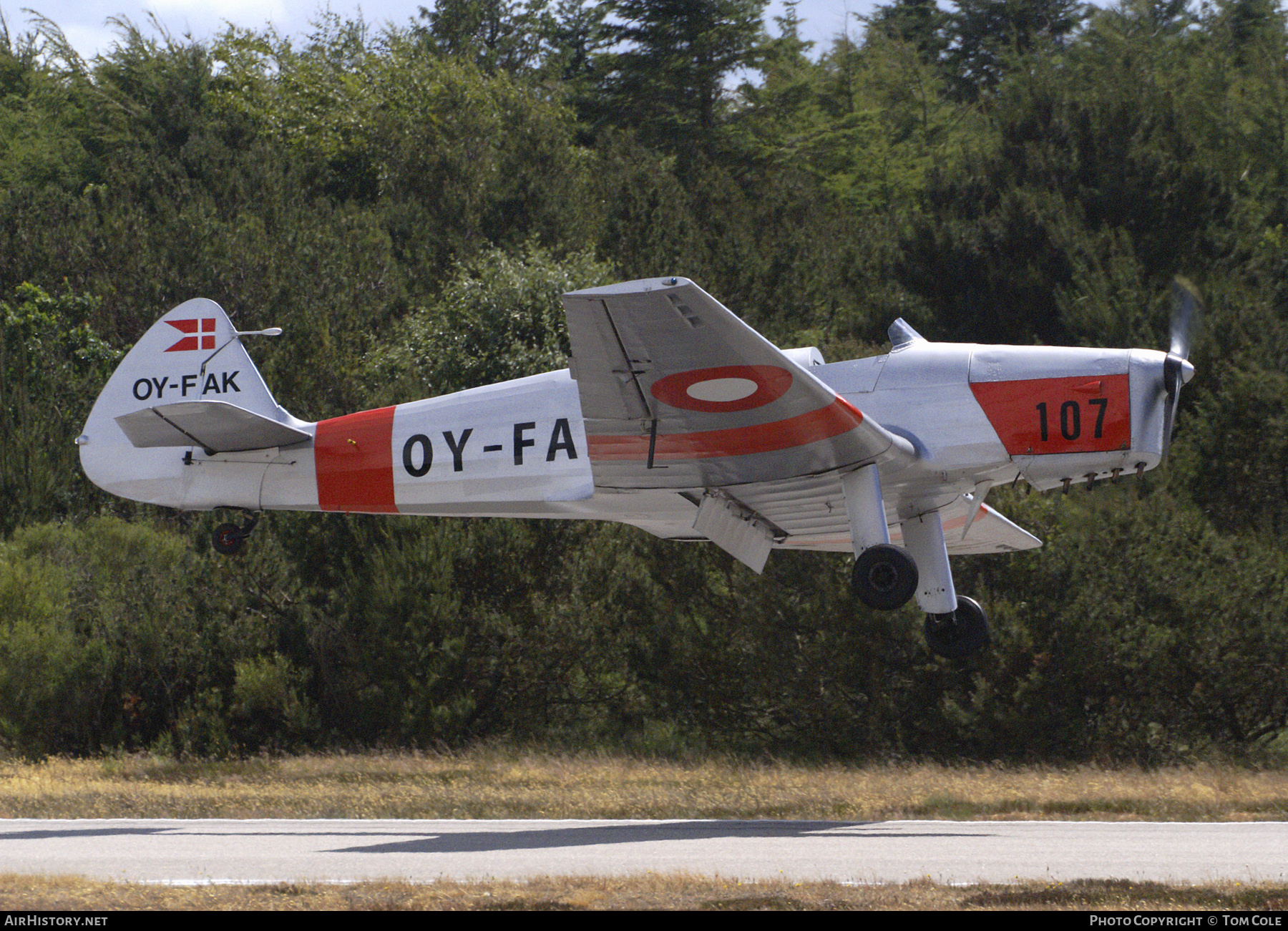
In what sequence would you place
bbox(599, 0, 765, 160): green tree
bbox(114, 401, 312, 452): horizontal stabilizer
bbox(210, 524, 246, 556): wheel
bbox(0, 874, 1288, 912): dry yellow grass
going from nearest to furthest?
bbox(0, 874, 1288, 912): dry yellow grass < bbox(114, 401, 312, 452): horizontal stabilizer < bbox(210, 524, 246, 556): wheel < bbox(599, 0, 765, 160): green tree

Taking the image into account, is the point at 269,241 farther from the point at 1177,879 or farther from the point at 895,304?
the point at 1177,879

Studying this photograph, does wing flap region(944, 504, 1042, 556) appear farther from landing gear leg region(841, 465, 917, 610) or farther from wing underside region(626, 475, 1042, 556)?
landing gear leg region(841, 465, 917, 610)

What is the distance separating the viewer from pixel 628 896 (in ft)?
26.0

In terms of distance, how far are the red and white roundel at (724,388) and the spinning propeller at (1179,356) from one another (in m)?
3.37

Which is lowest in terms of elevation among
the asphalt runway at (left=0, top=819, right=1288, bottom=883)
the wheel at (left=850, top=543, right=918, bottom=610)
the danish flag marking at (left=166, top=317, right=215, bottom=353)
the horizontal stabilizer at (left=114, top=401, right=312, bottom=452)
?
the asphalt runway at (left=0, top=819, right=1288, bottom=883)

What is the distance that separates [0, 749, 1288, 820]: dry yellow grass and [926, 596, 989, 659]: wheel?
6.38ft

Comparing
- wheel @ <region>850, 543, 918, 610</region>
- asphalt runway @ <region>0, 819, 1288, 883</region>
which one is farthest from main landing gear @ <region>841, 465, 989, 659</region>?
asphalt runway @ <region>0, 819, 1288, 883</region>

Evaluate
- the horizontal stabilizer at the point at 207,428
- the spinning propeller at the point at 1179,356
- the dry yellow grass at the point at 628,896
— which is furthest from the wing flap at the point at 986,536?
the horizontal stabilizer at the point at 207,428

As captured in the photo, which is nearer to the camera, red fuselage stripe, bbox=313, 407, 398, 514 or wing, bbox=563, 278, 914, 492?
wing, bbox=563, 278, 914, 492

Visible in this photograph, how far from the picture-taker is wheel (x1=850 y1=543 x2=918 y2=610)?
11.1m

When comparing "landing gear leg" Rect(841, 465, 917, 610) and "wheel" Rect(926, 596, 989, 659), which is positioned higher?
"landing gear leg" Rect(841, 465, 917, 610)

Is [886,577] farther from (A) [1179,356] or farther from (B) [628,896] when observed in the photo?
(B) [628,896]

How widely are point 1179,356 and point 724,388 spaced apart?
13.4ft

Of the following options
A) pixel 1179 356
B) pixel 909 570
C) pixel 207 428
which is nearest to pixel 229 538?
pixel 207 428
